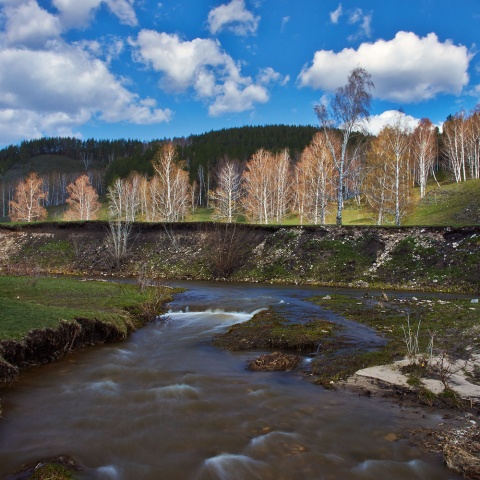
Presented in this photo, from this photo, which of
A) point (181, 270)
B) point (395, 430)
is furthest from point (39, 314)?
point (181, 270)

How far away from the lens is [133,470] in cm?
534

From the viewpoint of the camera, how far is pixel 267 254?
31.8 metres

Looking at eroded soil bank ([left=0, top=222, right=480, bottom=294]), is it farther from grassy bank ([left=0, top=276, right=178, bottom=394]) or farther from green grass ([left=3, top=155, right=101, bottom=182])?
green grass ([left=3, top=155, right=101, bottom=182])

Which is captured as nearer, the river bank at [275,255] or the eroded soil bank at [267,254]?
the river bank at [275,255]

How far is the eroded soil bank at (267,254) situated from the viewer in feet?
82.2

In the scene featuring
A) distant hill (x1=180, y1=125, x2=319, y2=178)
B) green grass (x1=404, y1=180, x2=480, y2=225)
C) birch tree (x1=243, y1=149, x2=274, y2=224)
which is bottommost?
green grass (x1=404, y1=180, x2=480, y2=225)

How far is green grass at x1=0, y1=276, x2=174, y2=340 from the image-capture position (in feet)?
33.2

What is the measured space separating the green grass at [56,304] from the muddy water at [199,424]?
137 centimetres

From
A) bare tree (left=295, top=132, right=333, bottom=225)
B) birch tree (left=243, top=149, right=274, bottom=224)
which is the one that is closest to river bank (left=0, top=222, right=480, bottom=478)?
bare tree (left=295, top=132, right=333, bottom=225)

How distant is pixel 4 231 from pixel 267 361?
45072 mm

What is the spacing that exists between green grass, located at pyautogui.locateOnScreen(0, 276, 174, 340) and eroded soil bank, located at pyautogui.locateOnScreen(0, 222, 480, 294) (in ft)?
7.94

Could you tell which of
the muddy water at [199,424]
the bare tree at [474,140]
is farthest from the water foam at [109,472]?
the bare tree at [474,140]

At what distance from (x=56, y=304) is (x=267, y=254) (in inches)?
779

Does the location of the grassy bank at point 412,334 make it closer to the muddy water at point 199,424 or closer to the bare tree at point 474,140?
the muddy water at point 199,424
